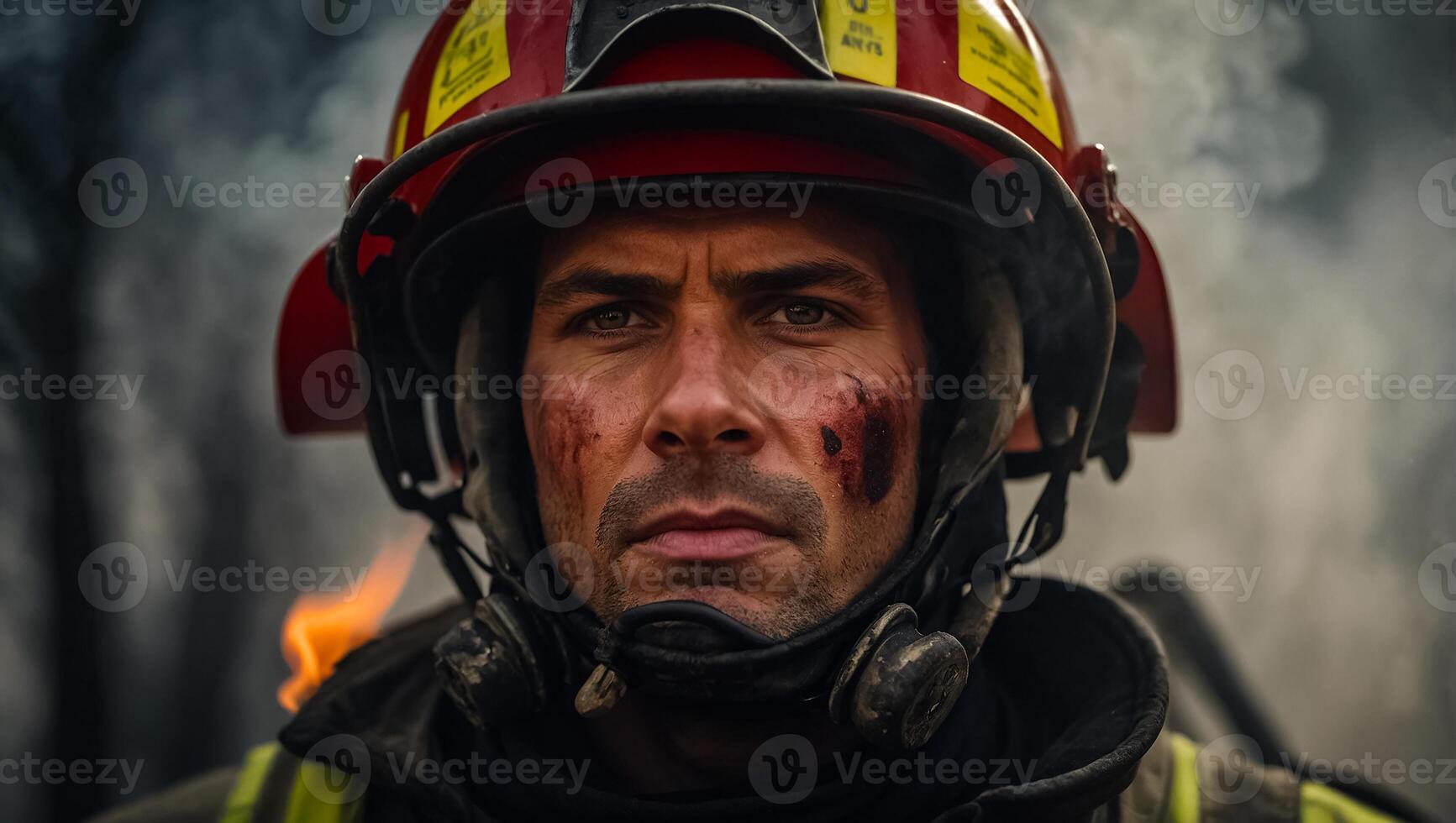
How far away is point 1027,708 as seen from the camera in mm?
2432

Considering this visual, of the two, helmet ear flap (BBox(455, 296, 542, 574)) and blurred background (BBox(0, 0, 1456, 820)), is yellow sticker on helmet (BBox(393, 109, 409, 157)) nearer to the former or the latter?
helmet ear flap (BBox(455, 296, 542, 574))

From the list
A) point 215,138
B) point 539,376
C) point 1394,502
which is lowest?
point 1394,502

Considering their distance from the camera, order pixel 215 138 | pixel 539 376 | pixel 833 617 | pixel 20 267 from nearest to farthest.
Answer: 1. pixel 833 617
2. pixel 539 376
3. pixel 20 267
4. pixel 215 138

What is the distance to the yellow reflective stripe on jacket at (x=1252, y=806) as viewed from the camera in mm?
2252

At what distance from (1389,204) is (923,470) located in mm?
3484

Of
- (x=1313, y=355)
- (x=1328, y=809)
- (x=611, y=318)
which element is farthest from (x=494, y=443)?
(x=1313, y=355)

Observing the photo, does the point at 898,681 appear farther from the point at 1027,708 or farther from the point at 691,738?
the point at 1027,708

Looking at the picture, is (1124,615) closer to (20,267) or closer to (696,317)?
(696,317)

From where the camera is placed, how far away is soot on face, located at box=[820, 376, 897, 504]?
6.76 feet

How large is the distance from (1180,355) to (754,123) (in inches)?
129

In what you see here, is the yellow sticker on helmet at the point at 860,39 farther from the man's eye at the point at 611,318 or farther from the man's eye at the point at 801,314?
the man's eye at the point at 611,318

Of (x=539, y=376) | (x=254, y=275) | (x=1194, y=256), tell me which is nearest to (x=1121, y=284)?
(x=539, y=376)

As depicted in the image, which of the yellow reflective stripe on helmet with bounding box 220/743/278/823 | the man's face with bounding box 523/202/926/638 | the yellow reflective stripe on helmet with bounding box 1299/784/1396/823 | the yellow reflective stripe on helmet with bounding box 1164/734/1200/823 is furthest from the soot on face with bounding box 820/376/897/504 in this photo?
the yellow reflective stripe on helmet with bounding box 220/743/278/823

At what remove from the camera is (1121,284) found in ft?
7.83
